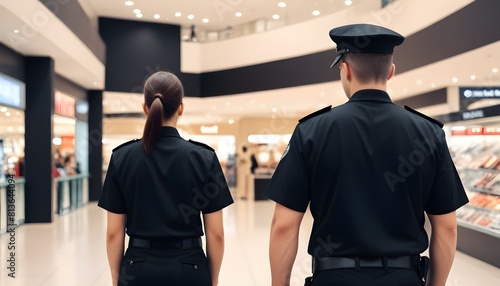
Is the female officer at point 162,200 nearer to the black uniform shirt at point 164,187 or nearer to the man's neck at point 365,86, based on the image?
the black uniform shirt at point 164,187

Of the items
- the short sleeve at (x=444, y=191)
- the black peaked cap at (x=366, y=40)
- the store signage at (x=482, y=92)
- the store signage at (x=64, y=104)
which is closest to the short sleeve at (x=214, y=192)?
the black peaked cap at (x=366, y=40)

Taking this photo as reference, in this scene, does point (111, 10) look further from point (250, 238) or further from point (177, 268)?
point (177, 268)

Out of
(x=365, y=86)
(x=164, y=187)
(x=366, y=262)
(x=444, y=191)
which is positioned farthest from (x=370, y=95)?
(x=164, y=187)

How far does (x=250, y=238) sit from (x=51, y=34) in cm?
503

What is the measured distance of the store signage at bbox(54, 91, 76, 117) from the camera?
40.0 ft

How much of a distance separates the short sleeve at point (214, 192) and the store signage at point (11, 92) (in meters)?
7.86

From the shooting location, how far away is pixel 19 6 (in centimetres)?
724

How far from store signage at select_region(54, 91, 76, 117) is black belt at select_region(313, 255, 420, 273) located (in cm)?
1147

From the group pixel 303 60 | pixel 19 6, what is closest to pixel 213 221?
pixel 19 6

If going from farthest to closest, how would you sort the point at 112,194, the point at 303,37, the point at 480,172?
the point at 303,37 < the point at 480,172 < the point at 112,194

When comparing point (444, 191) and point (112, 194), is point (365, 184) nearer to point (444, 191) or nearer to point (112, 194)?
point (444, 191)

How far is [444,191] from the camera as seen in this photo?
1691 mm

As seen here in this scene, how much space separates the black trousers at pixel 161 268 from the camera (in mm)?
2041

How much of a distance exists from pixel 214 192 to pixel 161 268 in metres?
0.38
